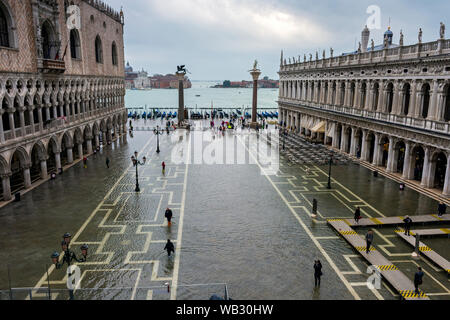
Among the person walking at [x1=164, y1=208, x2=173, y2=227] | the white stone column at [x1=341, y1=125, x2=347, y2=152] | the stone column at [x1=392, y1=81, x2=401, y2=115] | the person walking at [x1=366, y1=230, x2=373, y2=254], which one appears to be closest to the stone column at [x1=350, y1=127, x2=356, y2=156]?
the white stone column at [x1=341, y1=125, x2=347, y2=152]

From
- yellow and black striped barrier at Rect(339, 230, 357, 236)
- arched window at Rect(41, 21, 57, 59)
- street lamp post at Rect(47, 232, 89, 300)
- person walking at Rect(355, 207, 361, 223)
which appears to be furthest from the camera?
arched window at Rect(41, 21, 57, 59)

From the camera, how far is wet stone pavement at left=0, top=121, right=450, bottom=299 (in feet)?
53.1

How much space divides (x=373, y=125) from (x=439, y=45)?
37.8 ft

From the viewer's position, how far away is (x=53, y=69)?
107 ft

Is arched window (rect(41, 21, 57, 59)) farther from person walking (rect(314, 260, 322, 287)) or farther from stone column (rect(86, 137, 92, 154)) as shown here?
person walking (rect(314, 260, 322, 287))

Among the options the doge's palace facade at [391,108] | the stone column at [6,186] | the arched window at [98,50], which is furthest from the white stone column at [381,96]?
the arched window at [98,50]

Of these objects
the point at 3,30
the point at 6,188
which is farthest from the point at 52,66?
the point at 6,188

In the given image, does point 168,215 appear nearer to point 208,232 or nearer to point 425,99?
point 208,232

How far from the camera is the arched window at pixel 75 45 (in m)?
40.7

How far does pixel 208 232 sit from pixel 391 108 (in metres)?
25.2

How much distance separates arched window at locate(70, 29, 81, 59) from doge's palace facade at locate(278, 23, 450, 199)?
33004 mm

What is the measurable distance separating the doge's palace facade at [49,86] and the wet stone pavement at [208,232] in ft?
11.6

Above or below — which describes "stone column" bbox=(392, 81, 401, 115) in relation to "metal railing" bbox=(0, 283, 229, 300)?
above

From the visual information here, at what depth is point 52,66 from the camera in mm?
32219
